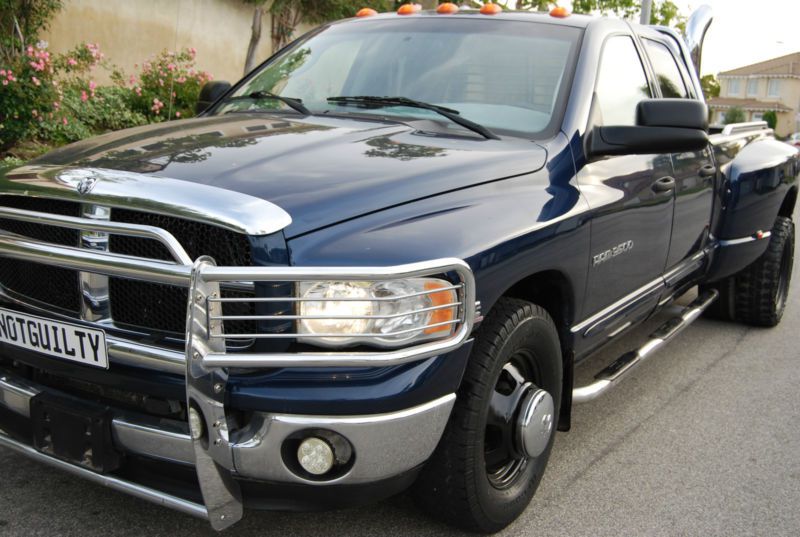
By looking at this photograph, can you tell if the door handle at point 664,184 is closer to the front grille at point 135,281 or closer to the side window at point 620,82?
the side window at point 620,82

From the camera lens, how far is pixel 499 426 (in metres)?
2.70

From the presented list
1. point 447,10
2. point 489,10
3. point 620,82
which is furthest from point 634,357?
point 447,10

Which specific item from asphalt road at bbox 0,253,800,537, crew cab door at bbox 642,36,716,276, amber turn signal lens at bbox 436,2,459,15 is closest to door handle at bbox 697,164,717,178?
crew cab door at bbox 642,36,716,276

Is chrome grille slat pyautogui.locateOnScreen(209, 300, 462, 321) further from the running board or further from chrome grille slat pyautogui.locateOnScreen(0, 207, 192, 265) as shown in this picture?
the running board

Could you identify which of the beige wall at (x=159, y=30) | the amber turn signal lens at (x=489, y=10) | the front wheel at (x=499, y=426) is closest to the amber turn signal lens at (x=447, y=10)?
the amber turn signal lens at (x=489, y=10)

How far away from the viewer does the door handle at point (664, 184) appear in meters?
3.67

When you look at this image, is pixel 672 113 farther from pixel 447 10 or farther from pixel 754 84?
pixel 754 84

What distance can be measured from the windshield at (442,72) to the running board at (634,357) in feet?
3.39

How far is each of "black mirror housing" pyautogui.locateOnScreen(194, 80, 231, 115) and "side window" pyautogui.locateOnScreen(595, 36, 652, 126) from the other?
1.85m

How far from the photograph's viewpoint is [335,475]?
2.22 m

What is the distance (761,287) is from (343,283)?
4070 mm

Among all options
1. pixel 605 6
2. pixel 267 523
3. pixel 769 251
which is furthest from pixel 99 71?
pixel 605 6

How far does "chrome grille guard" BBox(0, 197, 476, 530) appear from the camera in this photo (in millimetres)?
2021

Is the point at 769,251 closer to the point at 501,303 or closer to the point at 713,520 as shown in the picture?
the point at 713,520
